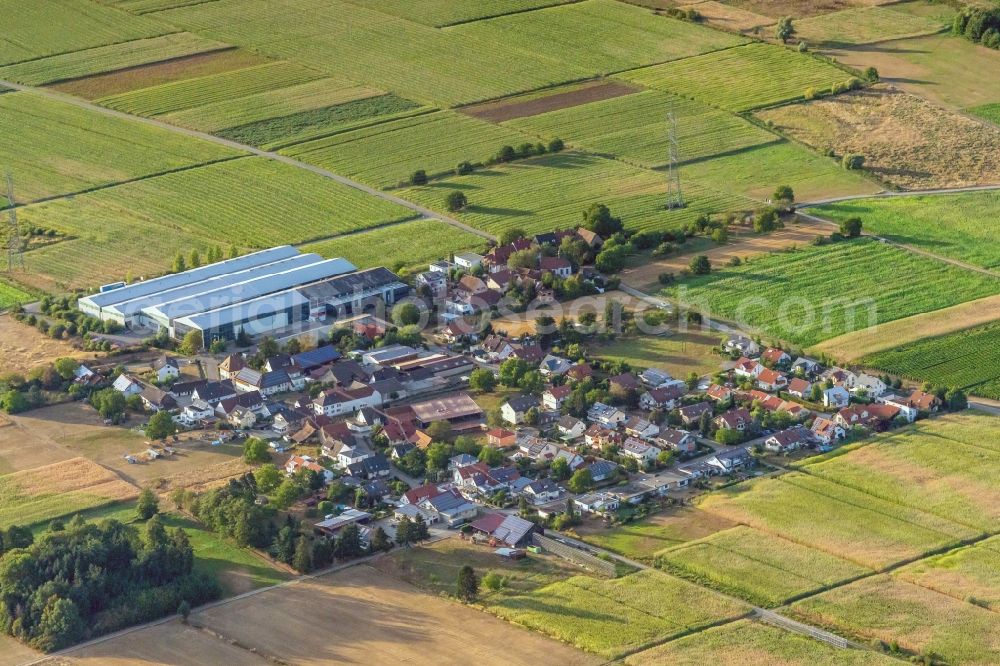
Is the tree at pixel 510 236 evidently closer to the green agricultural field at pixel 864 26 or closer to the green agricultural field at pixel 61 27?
the green agricultural field at pixel 864 26

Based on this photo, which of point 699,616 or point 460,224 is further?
point 460,224

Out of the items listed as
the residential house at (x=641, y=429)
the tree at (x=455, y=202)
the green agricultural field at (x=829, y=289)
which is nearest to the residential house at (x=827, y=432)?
the residential house at (x=641, y=429)

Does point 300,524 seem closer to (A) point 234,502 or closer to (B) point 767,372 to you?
(A) point 234,502

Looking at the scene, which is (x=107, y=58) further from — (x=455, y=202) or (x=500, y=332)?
(x=500, y=332)

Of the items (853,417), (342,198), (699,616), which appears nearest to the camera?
(699,616)

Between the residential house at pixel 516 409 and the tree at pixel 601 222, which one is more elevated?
the tree at pixel 601 222

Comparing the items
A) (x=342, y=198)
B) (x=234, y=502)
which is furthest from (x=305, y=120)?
(x=234, y=502)

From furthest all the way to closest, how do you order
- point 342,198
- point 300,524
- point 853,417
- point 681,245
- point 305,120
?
point 305,120 < point 342,198 < point 681,245 < point 853,417 < point 300,524
